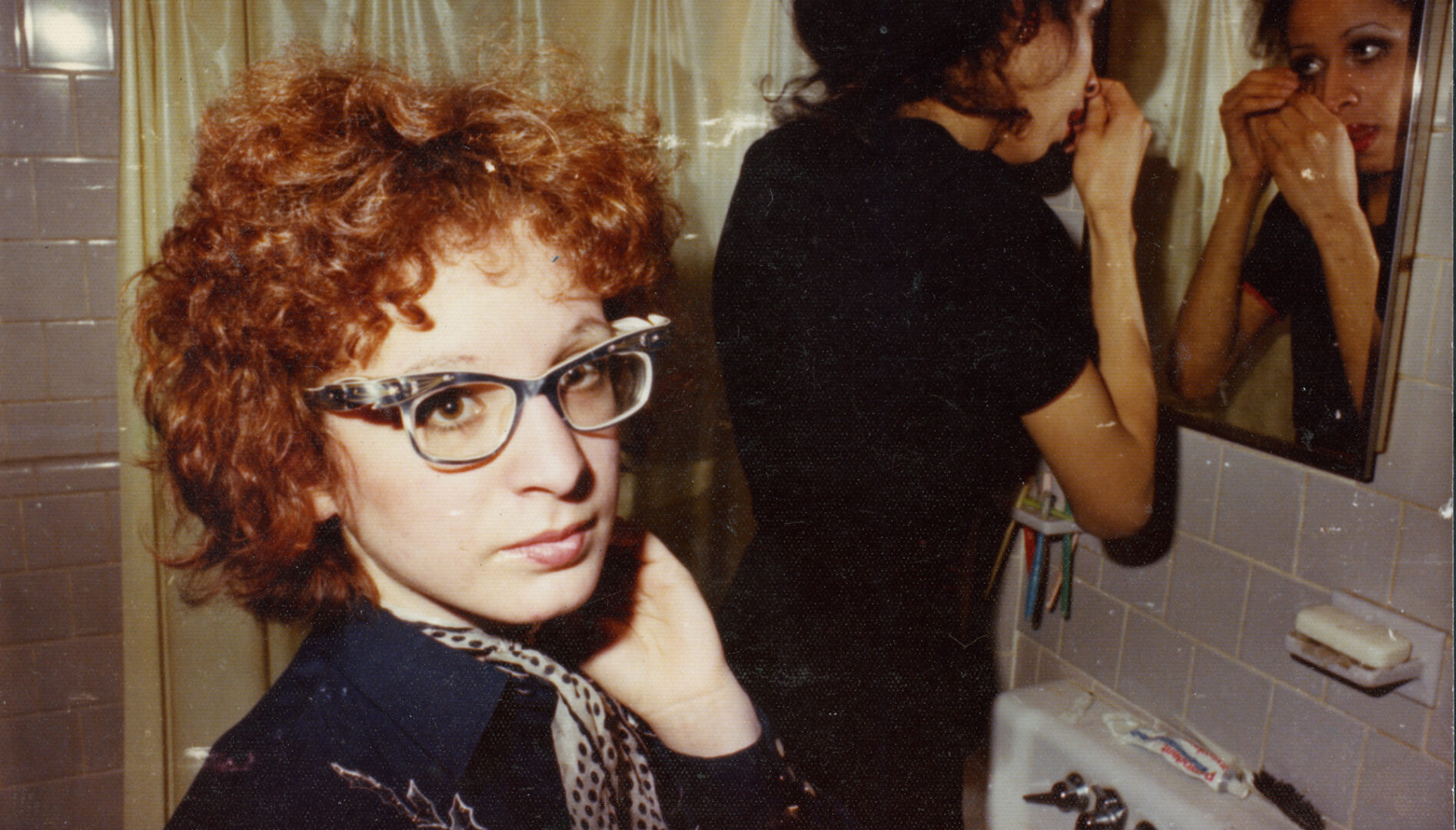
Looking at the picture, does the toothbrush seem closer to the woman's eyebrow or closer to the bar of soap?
the bar of soap

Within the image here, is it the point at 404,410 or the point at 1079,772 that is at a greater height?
the point at 404,410

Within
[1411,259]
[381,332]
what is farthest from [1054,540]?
[381,332]

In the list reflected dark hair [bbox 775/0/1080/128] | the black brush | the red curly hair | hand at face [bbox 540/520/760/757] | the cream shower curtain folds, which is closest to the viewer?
the red curly hair

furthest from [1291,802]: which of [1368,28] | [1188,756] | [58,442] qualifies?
[58,442]

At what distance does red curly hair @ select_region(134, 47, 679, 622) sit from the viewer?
55 centimetres

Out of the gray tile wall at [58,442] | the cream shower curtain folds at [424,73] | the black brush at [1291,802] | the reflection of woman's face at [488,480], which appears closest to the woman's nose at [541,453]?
the reflection of woman's face at [488,480]

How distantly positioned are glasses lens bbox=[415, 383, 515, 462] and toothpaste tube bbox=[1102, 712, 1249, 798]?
2.98 feet

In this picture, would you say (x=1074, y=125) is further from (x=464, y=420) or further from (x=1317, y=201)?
(x=464, y=420)

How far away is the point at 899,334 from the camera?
830 mm

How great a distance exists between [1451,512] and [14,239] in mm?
1344

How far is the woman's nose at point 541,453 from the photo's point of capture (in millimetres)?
604

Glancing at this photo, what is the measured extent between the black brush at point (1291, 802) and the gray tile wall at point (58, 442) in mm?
1234

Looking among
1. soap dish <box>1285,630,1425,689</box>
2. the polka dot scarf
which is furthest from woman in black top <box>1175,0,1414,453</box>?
the polka dot scarf

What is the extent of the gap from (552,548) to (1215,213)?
871 mm
